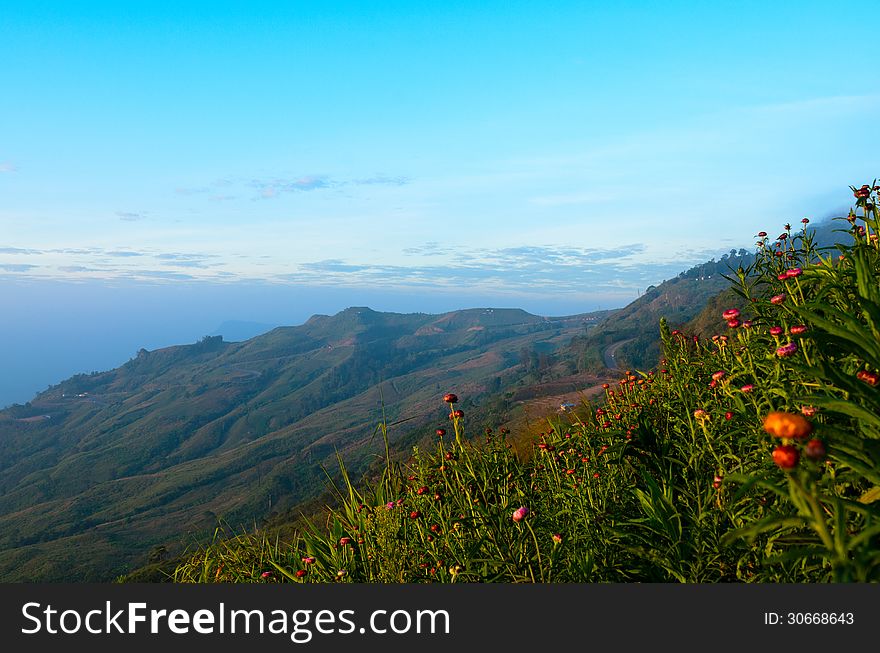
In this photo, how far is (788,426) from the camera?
1387 mm

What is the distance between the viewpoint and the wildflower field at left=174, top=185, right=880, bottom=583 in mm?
2396

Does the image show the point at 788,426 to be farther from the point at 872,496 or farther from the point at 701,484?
the point at 701,484

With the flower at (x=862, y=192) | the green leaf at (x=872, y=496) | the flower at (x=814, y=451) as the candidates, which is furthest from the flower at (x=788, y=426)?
the flower at (x=862, y=192)

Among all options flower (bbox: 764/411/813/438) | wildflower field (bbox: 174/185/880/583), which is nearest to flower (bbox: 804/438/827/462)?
flower (bbox: 764/411/813/438)

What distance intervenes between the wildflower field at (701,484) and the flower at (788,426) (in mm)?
214

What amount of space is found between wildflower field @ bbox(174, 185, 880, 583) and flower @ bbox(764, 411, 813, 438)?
0.21 metres

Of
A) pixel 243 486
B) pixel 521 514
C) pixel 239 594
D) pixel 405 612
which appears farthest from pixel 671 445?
pixel 243 486

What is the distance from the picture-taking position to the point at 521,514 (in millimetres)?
2994

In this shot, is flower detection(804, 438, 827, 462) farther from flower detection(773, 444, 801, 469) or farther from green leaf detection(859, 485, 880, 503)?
green leaf detection(859, 485, 880, 503)

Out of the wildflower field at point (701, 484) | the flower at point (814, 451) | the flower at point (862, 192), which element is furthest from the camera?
the flower at point (862, 192)

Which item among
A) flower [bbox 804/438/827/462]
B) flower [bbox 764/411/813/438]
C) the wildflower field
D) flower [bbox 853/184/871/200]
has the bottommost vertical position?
the wildflower field

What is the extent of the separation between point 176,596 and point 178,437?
213m

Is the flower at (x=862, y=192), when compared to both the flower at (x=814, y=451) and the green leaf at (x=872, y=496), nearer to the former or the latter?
the green leaf at (x=872, y=496)

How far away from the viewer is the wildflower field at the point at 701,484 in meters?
2.40
